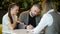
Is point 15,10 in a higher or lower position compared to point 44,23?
higher

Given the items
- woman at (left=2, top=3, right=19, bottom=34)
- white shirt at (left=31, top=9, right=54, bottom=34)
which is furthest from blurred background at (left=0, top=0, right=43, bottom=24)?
white shirt at (left=31, top=9, right=54, bottom=34)

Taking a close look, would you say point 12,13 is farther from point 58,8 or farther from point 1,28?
point 58,8

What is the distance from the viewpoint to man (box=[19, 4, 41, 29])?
1.56 m

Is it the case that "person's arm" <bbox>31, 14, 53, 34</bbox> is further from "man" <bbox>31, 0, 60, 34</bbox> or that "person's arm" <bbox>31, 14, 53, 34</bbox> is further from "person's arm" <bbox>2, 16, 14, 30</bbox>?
"person's arm" <bbox>2, 16, 14, 30</bbox>

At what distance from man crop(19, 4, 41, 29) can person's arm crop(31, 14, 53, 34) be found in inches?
1.5

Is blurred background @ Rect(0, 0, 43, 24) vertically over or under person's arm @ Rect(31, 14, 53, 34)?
over

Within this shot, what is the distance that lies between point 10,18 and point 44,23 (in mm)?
326

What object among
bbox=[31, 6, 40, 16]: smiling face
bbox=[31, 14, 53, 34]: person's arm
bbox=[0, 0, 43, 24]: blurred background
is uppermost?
bbox=[0, 0, 43, 24]: blurred background

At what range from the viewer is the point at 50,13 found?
4.97 ft

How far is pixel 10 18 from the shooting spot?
156 centimetres

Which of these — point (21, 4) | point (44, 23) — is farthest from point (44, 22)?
point (21, 4)

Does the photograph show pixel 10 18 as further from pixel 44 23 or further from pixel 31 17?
pixel 44 23

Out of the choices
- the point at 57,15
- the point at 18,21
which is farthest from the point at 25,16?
the point at 57,15

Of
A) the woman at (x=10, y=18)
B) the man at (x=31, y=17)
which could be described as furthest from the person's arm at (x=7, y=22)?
the man at (x=31, y=17)
